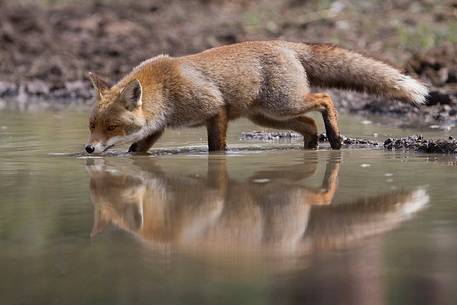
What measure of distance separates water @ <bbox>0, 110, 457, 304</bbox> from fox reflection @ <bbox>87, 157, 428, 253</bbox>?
12 millimetres

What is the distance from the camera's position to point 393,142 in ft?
28.1

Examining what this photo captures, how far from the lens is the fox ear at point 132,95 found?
8578mm

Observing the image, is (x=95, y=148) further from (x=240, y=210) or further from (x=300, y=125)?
(x=240, y=210)

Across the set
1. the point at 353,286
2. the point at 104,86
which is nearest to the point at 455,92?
the point at 104,86

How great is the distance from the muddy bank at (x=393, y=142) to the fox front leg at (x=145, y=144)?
106 cm

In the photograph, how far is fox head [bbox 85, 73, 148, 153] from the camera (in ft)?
28.2

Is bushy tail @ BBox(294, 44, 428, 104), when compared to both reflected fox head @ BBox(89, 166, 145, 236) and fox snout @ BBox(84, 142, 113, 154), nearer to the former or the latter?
fox snout @ BBox(84, 142, 113, 154)

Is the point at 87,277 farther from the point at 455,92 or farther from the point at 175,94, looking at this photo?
the point at 455,92

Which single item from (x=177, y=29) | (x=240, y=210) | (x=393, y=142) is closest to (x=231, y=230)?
(x=240, y=210)

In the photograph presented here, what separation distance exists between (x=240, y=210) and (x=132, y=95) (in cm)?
337

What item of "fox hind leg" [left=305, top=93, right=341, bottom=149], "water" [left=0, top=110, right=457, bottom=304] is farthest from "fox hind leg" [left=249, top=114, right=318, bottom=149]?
"water" [left=0, top=110, right=457, bottom=304]

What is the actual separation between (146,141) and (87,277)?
4.87 metres

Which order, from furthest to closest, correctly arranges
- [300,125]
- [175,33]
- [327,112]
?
1. [175,33]
2. [300,125]
3. [327,112]

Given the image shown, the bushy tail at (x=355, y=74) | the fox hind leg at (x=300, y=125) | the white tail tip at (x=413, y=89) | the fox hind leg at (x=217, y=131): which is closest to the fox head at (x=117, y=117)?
the fox hind leg at (x=217, y=131)
